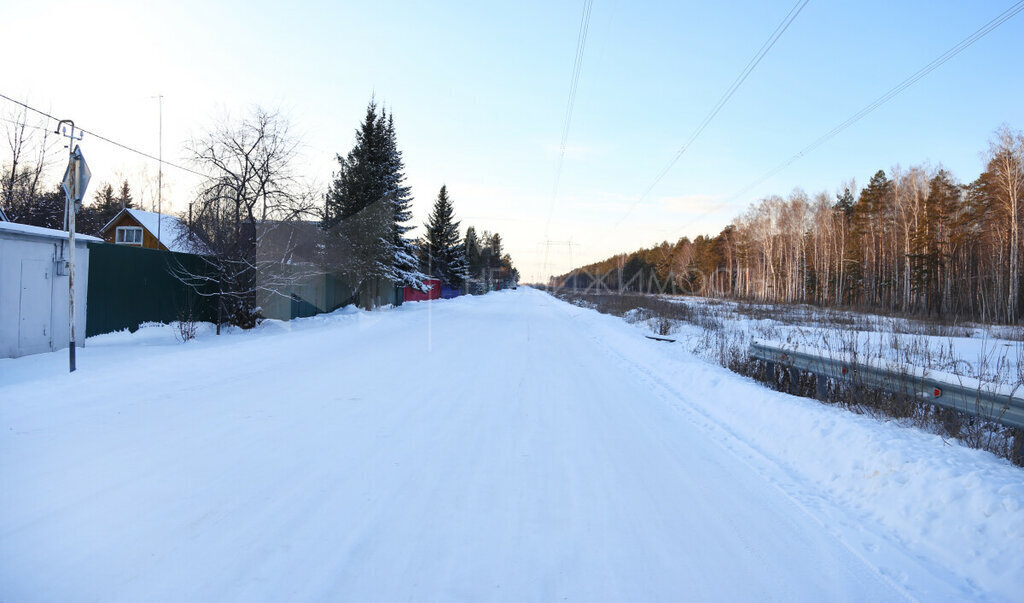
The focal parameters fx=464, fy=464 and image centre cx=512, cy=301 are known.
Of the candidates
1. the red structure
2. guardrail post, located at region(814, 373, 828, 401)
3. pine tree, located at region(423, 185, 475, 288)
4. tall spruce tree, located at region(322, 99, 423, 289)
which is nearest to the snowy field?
guardrail post, located at region(814, 373, 828, 401)

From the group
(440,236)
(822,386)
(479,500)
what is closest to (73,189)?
(479,500)

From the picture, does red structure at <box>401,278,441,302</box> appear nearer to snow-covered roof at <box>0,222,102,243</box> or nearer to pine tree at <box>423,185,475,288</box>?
pine tree at <box>423,185,475,288</box>

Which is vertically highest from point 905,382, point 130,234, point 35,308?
point 130,234

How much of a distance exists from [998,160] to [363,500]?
134 ft

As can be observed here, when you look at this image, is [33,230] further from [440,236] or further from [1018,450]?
[440,236]

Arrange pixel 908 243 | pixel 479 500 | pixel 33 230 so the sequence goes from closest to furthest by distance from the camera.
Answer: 1. pixel 479 500
2. pixel 33 230
3. pixel 908 243

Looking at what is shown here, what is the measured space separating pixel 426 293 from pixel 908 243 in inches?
1626

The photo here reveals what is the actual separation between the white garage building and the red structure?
2596cm

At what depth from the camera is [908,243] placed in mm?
38312

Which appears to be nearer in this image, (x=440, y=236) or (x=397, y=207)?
(x=397, y=207)

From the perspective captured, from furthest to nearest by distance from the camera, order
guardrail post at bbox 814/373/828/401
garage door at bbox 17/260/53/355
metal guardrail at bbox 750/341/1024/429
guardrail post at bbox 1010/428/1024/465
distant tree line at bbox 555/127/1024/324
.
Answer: distant tree line at bbox 555/127/1024/324 < garage door at bbox 17/260/53/355 < guardrail post at bbox 814/373/828/401 < metal guardrail at bbox 750/341/1024/429 < guardrail post at bbox 1010/428/1024/465

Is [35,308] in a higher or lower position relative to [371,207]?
lower

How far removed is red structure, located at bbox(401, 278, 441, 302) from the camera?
40812mm

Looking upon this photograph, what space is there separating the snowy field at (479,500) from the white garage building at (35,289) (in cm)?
279
